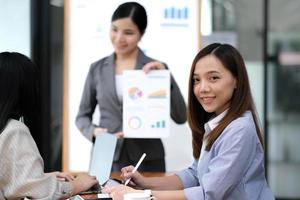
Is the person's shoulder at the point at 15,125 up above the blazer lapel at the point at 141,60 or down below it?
below

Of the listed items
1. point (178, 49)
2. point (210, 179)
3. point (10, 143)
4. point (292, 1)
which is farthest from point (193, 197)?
point (292, 1)

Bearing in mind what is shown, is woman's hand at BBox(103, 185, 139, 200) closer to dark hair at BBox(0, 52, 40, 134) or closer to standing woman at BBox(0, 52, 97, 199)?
standing woman at BBox(0, 52, 97, 199)

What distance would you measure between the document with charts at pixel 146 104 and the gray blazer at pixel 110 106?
5 centimetres

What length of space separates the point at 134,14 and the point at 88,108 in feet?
2.21

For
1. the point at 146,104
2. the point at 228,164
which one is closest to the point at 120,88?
→ the point at 146,104

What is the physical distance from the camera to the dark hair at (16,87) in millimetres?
1570

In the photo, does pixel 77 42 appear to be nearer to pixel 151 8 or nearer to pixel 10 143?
pixel 151 8

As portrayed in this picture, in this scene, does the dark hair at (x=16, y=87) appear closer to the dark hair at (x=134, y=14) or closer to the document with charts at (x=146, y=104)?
the document with charts at (x=146, y=104)

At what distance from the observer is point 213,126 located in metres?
1.71

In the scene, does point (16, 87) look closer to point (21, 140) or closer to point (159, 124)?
point (21, 140)

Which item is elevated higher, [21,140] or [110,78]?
[110,78]

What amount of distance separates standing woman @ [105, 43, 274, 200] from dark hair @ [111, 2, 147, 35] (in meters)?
1.21

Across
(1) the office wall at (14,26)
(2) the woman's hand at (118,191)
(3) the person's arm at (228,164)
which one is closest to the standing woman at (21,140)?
(2) the woman's hand at (118,191)

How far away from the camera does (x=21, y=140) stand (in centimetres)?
153
